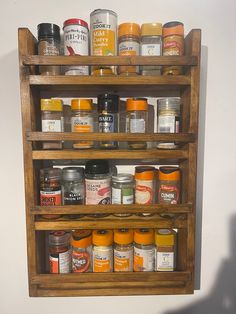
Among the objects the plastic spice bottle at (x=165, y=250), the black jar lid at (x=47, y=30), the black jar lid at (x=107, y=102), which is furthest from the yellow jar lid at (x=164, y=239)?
the black jar lid at (x=47, y=30)

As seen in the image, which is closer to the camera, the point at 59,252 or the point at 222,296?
the point at 59,252

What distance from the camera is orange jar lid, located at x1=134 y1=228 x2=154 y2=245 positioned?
1.99 feet

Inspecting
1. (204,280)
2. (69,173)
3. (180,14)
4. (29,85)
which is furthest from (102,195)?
(180,14)

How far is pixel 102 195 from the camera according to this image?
0.59m

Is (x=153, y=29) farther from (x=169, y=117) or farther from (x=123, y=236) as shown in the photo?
(x=123, y=236)

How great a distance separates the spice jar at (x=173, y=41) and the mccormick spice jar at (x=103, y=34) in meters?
0.13

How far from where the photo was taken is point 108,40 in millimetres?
559

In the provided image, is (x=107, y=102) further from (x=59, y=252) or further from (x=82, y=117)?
(x=59, y=252)

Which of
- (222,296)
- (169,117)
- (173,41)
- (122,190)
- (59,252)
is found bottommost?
(222,296)

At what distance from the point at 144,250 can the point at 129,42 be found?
0.53m

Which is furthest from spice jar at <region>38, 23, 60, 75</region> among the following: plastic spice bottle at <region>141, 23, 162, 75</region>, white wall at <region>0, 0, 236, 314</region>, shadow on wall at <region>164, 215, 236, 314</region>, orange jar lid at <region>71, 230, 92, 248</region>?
shadow on wall at <region>164, 215, 236, 314</region>

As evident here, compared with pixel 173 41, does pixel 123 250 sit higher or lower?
lower

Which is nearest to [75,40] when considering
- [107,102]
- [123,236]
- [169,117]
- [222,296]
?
[107,102]

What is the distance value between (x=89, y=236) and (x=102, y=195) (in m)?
0.13
